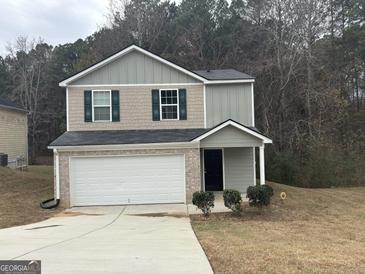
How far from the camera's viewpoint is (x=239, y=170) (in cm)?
2216

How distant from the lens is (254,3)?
126 ft

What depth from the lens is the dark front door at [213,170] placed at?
2255 cm

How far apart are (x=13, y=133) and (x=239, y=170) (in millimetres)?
17188

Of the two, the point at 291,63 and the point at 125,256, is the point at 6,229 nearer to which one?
the point at 125,256

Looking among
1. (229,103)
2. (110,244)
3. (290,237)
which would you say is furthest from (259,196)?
(110,244)

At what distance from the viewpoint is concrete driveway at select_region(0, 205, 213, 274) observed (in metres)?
7.86

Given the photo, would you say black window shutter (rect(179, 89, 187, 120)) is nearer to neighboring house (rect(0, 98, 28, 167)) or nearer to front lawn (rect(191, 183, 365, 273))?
front lawn (rect(191, 183, 365, 273))

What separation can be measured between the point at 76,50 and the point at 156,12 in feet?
60.3

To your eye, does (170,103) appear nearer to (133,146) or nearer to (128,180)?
(133,146)

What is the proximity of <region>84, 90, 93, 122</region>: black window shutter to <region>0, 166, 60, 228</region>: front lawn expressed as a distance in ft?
13.2

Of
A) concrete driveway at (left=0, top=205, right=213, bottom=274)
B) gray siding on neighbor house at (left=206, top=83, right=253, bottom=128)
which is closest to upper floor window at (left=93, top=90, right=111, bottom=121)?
gray siding on neighbor house at (left=206, top=83, right=253, bottom=128)

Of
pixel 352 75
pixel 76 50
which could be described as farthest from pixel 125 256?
pixel 76 50

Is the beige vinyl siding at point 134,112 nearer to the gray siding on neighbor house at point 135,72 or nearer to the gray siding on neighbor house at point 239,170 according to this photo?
the gray siding on neighbor house at point 135,72

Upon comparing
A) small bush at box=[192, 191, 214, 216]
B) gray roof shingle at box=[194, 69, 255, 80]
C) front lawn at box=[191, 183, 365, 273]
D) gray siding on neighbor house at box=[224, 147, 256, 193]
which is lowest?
front lawn at box=[191, 183, 365, 273]
